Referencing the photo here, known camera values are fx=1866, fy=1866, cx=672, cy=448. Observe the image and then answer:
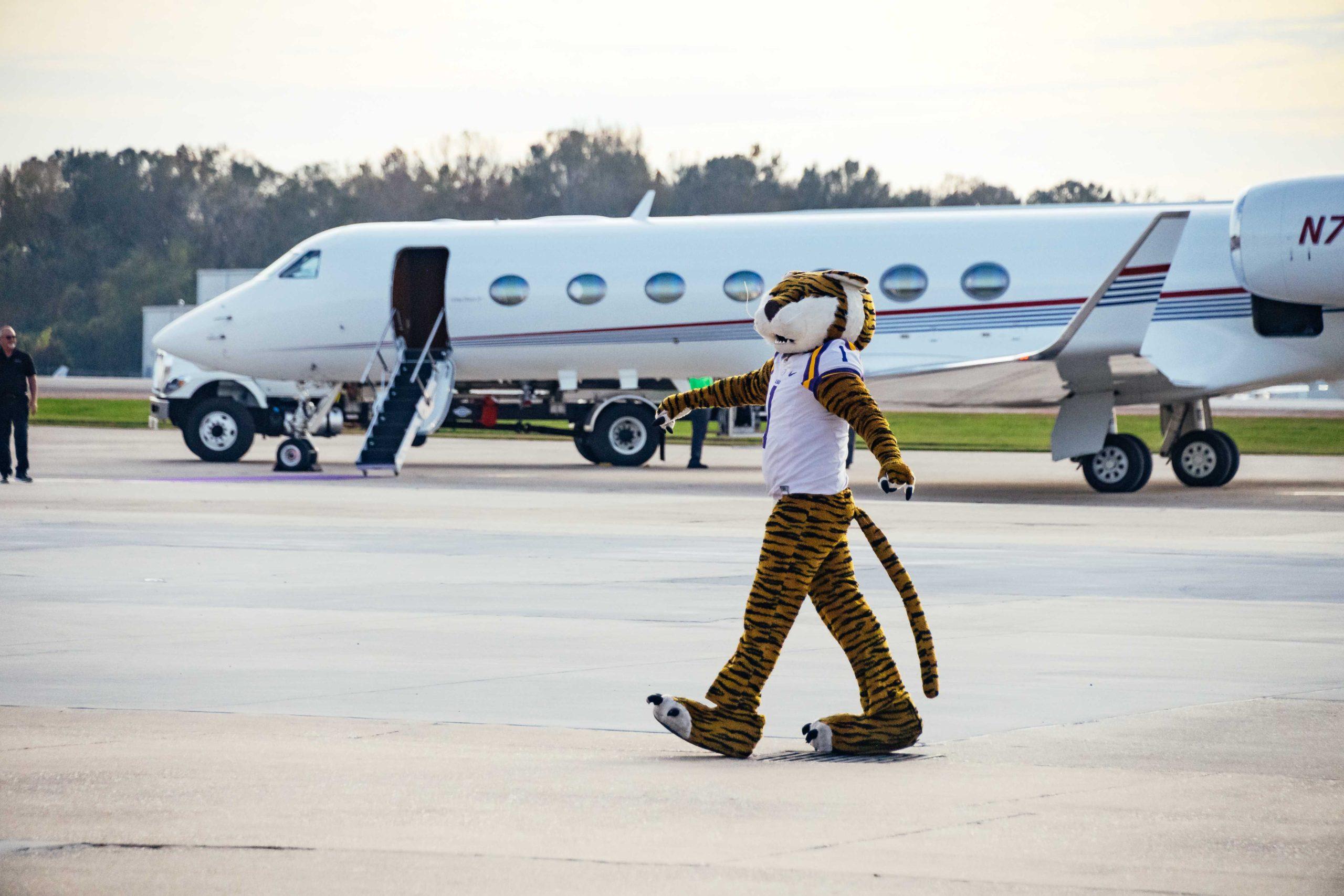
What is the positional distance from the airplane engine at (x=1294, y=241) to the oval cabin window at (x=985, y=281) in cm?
345

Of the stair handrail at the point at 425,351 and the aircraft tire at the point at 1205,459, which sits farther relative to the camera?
the stair handrail at the point at 425,351

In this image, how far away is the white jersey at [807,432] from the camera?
713cm

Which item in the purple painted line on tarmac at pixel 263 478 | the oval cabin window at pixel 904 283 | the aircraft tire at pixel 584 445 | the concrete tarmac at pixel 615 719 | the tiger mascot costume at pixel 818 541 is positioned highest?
the oval cabin window at pixel 904 283

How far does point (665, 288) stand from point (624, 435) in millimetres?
3007

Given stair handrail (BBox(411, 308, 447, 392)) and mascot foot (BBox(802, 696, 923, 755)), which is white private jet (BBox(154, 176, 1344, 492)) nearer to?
stair handrail (BBox(411, 308, 447, 392))

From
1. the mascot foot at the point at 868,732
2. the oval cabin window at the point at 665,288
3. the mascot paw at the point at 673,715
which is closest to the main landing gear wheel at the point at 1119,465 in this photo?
the oval cabin window at the point at 665,288

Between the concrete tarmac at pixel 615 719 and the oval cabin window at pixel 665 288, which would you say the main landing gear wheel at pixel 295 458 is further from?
the concrete tarmac at pixel 615 719

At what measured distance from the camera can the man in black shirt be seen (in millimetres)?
22453

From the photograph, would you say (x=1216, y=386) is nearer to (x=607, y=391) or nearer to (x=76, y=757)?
(x=607, y=391)

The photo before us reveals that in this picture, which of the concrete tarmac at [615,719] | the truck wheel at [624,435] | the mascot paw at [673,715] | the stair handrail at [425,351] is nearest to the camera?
the concrete tarmac at [615,719]

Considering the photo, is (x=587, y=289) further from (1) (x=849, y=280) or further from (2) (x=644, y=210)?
(1) (x=849, y=280)

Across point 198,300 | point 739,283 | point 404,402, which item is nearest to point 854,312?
point 739,283

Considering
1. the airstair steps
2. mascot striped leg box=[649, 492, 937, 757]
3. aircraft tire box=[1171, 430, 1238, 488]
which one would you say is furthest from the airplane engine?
mascot striped leg box=[649, 492, 937, 757]

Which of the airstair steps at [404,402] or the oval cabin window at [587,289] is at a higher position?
the oval cabin window at [587,289]
